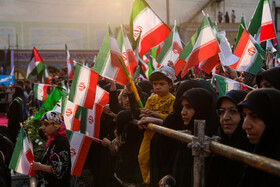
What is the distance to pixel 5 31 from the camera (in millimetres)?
35219

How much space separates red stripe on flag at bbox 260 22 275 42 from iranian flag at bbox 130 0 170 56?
1352mm

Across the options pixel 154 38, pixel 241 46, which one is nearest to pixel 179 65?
pixel 154 38

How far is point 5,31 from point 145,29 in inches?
1324

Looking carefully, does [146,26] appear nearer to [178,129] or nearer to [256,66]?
[256,66]

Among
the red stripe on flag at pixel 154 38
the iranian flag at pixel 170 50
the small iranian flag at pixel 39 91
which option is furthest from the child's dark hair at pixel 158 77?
the small iranian flag at pixel 39 91

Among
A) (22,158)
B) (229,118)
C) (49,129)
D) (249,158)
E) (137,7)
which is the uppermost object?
(137,7)

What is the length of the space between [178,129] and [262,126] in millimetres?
1170

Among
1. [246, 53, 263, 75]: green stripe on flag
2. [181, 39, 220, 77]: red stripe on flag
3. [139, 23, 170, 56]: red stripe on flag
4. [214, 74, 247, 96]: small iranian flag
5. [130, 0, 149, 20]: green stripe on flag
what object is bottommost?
[214, 74, 247, 96]: small iranian flag

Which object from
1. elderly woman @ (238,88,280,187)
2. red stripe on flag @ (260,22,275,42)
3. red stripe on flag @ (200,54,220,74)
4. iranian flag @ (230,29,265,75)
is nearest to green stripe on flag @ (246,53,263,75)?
iranian flag @ (230,29,265,75)

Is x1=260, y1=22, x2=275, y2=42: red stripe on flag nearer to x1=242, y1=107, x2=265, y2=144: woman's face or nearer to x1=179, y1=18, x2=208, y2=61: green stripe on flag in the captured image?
x1=179, y1=18, x2=208, y2=61: green stripe on flag

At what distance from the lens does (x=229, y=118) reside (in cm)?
221

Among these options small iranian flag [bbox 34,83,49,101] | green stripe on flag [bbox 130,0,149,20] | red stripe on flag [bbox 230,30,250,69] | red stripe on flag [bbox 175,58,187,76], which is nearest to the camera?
red stripe on flag [bbox 230,30,250,69]

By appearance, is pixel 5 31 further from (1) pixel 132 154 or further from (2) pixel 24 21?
(1) pixel 132 154

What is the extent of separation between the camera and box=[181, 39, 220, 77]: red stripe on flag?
4234 millimetres
